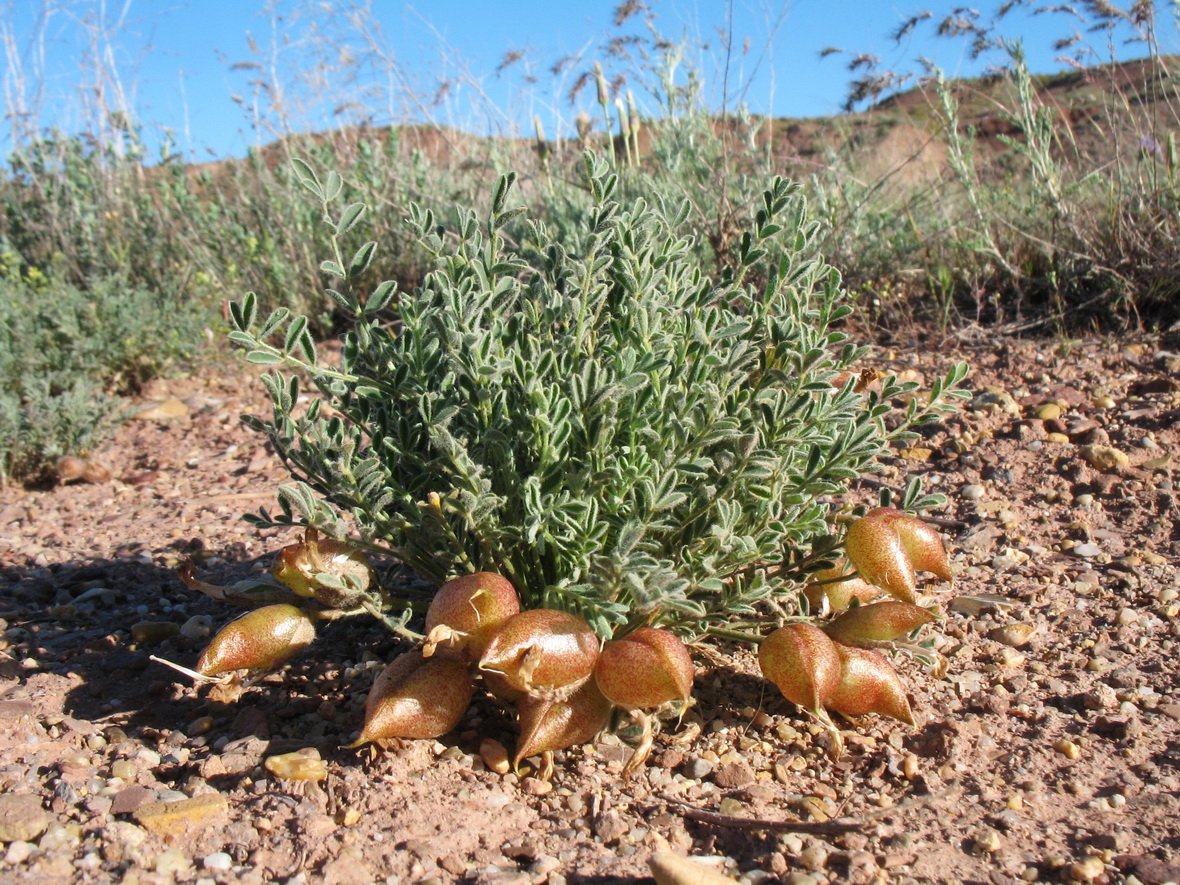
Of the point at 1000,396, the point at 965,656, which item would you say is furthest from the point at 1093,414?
the point at 965,656

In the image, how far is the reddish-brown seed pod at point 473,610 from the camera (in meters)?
1.67

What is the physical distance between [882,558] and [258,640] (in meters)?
1.24

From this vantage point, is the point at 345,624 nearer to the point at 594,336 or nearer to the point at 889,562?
the point at 594,336

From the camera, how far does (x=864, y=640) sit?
192 cm

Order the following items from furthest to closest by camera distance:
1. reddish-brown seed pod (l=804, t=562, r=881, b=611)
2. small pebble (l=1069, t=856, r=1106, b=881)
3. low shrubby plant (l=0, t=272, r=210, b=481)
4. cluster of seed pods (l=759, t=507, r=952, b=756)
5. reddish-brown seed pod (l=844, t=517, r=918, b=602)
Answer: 1. low shrubby plant (l=0, t=272, r=210, b=481)
2. reddish-brown seed pod (l=804, t=562, r=881, b=611)
3. reddish-brown seed pod (l=844, t=517, r=918, b=602)
4. cluster of seed pods (l=759, t=507, r=952, b=756)
5. small pebble (l=1069, t=856, r=1106, b=881)

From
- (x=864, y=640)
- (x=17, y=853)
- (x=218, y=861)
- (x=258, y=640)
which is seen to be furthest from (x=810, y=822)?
(x=17, y=853)

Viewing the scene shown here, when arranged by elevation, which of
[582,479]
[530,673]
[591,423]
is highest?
[591,423]

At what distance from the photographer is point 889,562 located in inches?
74.4

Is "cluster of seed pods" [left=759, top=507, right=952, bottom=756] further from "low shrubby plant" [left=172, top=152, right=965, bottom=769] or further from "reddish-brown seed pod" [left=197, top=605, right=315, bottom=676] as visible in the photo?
"reddish-brown seed pod" [left=197, top=605, right=315, bottom=676]

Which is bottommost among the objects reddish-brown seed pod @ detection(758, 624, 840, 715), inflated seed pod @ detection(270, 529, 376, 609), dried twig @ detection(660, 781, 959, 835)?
dried twig @ detection(660, 781, 959, 835)

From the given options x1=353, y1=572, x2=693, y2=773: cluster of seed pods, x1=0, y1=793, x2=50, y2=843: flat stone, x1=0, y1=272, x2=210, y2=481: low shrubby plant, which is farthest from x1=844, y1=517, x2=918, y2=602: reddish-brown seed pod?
x1=0, y1=272, x2=210, y2=481: low shrubby plant

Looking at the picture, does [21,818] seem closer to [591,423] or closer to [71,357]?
[591,423]

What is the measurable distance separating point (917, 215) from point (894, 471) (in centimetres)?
287

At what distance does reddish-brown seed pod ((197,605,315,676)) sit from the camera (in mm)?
1818
